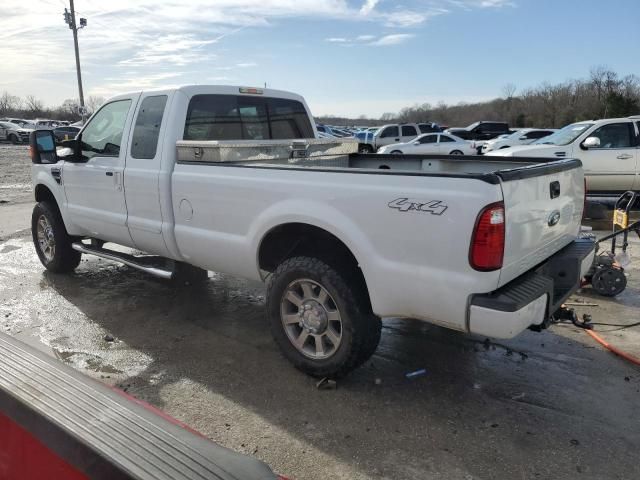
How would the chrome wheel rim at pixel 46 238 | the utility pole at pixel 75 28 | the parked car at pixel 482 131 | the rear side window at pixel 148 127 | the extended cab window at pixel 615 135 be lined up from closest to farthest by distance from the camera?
the rear side window at pixel 148 127
the chrome wheel rim at pixel 46 238
the extended cab window at pixel 615 135
the utility pole at pixel 75 28
the parked car at pixel 482 131

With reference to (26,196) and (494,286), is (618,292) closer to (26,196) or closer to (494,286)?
(494,286)

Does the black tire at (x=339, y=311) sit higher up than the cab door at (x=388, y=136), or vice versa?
the cab door at (x=388, y=136)

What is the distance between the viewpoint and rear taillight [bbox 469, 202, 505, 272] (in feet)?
8.95

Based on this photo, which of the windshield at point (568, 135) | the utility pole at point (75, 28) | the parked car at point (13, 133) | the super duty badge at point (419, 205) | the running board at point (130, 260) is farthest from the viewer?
the parked car at point (13, 133)

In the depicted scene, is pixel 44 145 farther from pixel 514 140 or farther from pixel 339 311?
pixel 514 140

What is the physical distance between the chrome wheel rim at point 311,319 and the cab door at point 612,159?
8493 millimetres

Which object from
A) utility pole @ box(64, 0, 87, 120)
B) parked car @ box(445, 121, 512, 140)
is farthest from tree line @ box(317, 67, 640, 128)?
utility pole @ box(64, 0, 87, 120)

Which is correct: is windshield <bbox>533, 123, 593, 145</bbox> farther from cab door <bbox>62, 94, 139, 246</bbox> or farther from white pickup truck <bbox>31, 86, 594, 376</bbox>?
cab door <bbox>62, 94, 139, 246</bbox>

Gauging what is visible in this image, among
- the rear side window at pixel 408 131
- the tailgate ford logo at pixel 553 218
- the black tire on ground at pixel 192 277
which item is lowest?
the black tire on ground at pixel 192 277

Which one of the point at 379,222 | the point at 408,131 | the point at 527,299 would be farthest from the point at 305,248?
the point at 408,131

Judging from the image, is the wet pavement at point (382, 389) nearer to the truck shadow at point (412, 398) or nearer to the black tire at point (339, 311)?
the truck shadow at point (412, 398)

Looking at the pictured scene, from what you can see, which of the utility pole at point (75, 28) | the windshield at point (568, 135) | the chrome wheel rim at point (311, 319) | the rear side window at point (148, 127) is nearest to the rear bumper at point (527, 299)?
the chrome wheel rim at point (311, 319)

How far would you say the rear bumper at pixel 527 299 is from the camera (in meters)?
2.78

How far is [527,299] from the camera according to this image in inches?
114
